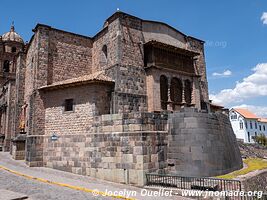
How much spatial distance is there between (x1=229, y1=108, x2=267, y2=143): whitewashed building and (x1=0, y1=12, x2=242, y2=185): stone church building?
4088 centimetres

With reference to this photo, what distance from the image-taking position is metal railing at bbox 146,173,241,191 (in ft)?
33.4

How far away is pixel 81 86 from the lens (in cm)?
1634

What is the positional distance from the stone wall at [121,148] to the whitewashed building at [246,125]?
51.5 meters

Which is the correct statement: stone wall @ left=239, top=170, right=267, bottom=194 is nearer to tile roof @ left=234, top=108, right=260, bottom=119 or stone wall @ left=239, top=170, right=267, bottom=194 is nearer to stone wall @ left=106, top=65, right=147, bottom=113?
stone wall @ left=106, top=65, right=147, bottom=113

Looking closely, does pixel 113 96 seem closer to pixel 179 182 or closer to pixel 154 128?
pixel 154 128

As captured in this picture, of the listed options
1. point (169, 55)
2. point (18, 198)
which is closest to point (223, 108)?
point (169, 55)

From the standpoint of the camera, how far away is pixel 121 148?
42.7 feet

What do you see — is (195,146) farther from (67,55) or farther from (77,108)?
(67,55)

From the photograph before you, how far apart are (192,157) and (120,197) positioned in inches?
214

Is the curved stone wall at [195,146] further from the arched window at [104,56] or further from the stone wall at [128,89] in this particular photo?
the arched window at [104,56]

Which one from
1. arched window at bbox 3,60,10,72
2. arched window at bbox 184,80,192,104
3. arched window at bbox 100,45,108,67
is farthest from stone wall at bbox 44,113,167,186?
arched window at bbox 3,60,10,72

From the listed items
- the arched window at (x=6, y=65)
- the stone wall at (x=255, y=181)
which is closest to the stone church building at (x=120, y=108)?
the stone wall at (x=255, y=181)

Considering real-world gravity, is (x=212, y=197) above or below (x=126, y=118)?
below

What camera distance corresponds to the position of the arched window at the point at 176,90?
20.1m
